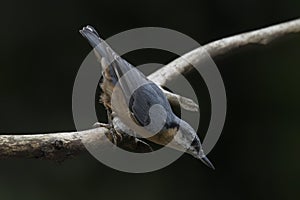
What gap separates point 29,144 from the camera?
1274mm

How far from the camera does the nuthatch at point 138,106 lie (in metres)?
1.36

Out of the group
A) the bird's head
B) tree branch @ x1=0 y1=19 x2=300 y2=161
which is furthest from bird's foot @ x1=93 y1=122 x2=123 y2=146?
the bird's head

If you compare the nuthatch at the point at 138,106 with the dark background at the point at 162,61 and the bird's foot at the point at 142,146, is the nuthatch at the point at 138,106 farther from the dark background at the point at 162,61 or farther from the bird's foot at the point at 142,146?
the dark background at the point at 162,61

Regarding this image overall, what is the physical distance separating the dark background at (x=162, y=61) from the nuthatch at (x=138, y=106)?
87 cm

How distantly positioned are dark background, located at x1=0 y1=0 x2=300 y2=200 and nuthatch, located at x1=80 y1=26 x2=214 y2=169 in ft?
2.86

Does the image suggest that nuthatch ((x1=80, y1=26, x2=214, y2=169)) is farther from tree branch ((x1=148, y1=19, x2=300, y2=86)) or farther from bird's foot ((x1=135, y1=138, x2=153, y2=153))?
tree branch ((x1=148, y1=19, x2=300, y2=86))

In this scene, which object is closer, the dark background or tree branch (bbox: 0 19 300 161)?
tree branch (bbox: 0 19 300 161)

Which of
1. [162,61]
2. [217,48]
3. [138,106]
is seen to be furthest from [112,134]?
[162,61]

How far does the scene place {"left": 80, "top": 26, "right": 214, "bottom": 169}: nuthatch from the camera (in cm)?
136

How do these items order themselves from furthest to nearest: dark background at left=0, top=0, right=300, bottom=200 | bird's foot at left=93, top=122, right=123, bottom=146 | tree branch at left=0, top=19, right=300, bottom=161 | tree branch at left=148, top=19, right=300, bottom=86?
1. dark background at left=0, top=0, right=300, bottom=200
2. tree branch at left=148, top=19, right=300, bottom=86
3. bird's foot at left=93, top=122, right=123, bottom=146
4. tree branch at left=0, top=19, right=300, bottom=161

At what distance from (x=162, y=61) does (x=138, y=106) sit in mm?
956

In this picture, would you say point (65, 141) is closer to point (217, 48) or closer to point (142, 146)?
point (142, 146)

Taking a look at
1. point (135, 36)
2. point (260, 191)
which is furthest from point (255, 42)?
point (260, 191)

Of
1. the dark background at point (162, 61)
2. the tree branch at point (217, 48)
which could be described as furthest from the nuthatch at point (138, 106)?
the dark background at point (162, 61)
